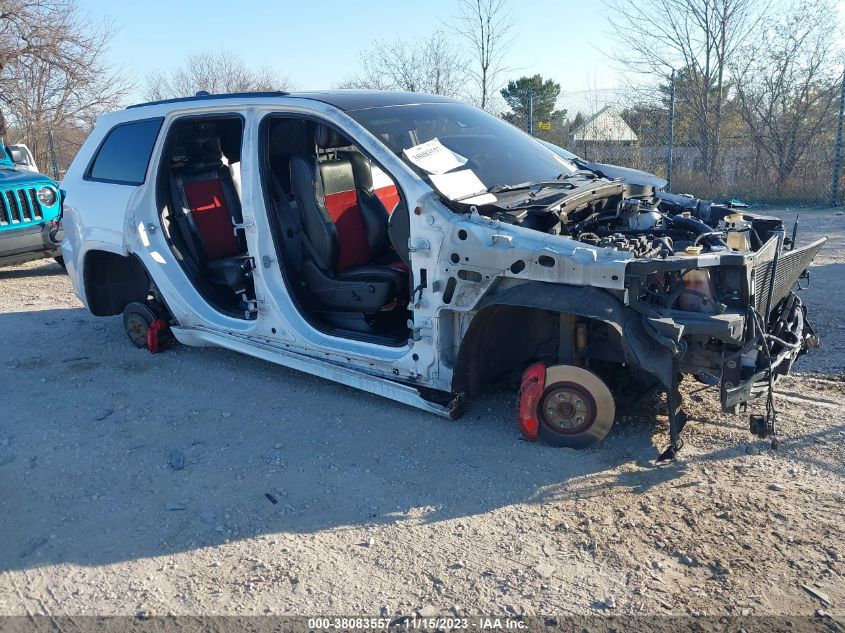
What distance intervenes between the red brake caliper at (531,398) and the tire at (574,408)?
0.09ft

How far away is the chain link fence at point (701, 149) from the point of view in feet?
42.8

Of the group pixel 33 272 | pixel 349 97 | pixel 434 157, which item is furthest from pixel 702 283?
pixel 33 272

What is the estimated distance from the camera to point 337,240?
483cm

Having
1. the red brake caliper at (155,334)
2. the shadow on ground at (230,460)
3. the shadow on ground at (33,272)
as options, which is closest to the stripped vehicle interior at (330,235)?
the shadow on ground at (230,460)

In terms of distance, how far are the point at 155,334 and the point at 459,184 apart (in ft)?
9.73

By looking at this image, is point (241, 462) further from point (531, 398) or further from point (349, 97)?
point (349, 97)

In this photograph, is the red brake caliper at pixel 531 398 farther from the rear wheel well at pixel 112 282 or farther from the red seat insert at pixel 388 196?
the rear wheel well at pixel 112 282

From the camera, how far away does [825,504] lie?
129 inches

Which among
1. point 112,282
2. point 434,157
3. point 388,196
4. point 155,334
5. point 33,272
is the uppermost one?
point 434,157

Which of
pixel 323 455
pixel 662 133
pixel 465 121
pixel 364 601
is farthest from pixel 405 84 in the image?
pixel 364 601

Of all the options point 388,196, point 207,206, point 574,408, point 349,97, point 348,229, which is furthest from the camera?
point 207,206

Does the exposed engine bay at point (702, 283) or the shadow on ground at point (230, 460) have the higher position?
the exposed engine bay at point (702, 283)

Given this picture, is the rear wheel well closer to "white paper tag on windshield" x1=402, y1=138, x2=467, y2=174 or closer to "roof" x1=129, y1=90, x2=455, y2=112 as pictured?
"roof" x1=129, y1=90, x2=455, y2=112

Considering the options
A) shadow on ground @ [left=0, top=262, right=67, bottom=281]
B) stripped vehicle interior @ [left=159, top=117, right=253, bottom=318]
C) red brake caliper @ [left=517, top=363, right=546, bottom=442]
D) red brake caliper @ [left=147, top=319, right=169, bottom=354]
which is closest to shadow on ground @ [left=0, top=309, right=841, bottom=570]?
red brake caliper @ [left=517, top=363, right=546, bottom=442]
